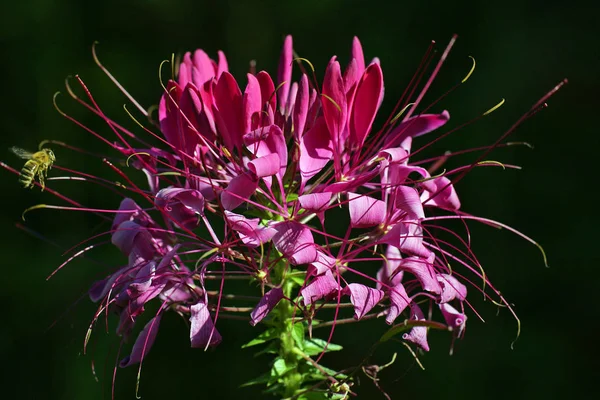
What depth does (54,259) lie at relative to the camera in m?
3.03

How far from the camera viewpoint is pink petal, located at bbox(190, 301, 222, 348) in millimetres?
875

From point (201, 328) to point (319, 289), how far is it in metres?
0.16

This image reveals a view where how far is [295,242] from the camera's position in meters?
0.89

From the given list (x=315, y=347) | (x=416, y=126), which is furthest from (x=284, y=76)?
(x=315, y=347)

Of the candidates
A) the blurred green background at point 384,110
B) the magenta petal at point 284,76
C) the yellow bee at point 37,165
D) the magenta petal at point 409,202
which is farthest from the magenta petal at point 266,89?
the blurred green background at point 384,110

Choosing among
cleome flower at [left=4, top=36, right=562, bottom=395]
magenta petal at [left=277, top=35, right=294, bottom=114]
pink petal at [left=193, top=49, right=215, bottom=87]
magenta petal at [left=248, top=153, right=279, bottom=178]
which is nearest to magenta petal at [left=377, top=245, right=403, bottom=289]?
cleome flower at [left=4, top=36, right=562, bottom=395]

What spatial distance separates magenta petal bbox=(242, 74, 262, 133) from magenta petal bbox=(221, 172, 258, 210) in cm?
9

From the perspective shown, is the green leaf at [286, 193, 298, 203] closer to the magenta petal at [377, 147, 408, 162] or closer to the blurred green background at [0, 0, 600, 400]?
the magenta petal at [377, 147, 408, 162]

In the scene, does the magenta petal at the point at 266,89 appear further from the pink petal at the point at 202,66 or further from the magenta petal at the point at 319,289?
the magenta petal at the point at 319,289

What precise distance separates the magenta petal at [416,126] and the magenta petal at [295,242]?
0.77 feet

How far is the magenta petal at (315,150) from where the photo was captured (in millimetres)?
972

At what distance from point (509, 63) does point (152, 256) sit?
1.93 meters

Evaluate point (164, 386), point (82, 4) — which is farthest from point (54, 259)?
point (82, 4)

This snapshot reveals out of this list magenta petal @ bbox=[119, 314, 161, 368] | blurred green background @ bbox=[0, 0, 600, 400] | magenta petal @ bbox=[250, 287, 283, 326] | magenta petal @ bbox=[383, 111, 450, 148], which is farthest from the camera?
blurred green background @ bbox=[0, 0, 600, 400]
